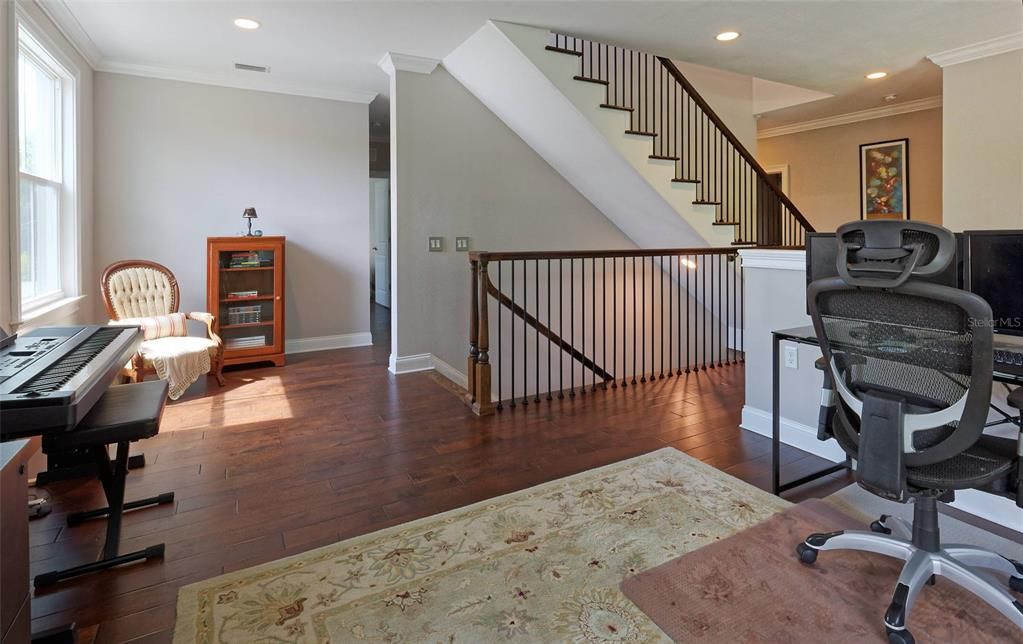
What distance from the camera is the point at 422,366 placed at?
4.87 meters

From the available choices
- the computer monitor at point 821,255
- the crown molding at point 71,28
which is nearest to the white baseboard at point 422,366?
the computer monitor at point 821,255

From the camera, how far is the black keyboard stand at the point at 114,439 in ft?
5.92

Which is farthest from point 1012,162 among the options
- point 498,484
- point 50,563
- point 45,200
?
point 45,200

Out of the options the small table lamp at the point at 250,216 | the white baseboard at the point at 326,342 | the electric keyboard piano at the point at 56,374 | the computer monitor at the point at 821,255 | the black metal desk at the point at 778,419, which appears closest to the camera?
the electric keyboard piano at the point at 56,374

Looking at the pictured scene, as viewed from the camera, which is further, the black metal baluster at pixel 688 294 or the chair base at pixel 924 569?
the black metal baluster at pixel 688 294

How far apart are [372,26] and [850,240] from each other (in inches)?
136

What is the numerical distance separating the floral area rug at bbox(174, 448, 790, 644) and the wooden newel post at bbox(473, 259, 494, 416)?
1.17m

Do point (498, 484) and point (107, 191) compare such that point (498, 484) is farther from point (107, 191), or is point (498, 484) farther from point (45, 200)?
point (107, 191)

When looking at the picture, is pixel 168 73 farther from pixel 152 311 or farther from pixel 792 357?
pixel 792 357

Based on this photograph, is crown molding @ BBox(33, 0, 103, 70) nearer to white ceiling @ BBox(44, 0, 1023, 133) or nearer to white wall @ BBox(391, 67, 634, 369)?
white ceiling @ BBox(44, 0, 1023, 133)

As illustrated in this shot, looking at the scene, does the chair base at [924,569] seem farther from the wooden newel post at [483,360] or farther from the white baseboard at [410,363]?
the white baseboard at [410,363]

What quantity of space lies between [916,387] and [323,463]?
8.36 feet

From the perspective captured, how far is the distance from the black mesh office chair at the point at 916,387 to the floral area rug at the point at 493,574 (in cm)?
64

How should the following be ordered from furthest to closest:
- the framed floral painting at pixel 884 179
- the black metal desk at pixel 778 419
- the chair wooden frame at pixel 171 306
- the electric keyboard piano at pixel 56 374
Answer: the framed floral painting at pixel 884 179, the chair wooden frame at pixel 171 306, the black metal desk at pixel 778 419, the electric keyboard piano at pixel 56 374
